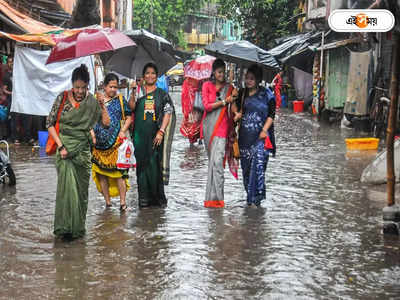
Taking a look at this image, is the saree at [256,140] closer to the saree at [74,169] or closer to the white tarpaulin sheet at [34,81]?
the saree at [74,169]

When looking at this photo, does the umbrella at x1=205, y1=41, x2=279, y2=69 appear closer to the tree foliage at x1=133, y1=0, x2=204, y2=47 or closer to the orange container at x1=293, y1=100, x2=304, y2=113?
the orange container at x1=293, y1=100, x2=304, y2=113

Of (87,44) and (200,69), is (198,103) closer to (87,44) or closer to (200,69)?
(87,44)

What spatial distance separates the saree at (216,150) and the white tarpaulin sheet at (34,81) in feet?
24.8

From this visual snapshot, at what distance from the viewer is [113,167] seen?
25.5 ft

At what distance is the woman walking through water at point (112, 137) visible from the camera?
25.4 ft

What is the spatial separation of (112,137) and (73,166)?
4.36 ft

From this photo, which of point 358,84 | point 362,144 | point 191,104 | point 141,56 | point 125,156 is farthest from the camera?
point 358,84

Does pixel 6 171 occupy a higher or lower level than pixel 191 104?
lower

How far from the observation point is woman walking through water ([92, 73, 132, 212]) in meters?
7.75

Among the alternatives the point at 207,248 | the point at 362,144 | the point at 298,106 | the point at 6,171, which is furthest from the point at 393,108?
the point at 298,106

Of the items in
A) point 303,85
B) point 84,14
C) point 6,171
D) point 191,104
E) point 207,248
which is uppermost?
point 84,14

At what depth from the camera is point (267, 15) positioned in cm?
3250

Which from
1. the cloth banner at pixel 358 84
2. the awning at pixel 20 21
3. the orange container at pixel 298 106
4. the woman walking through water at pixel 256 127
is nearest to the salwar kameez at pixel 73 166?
the woman walking through water at pixel 256 127

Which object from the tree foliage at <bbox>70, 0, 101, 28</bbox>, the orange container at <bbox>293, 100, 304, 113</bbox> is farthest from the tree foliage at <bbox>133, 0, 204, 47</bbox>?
the tree foliage at <bbox>70, 0, 101, 28</bbox>
